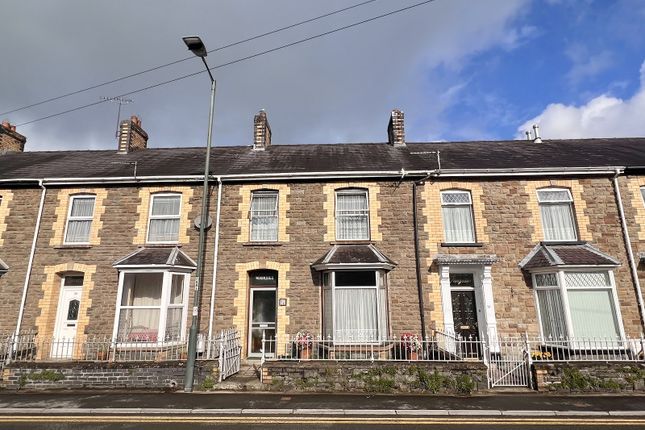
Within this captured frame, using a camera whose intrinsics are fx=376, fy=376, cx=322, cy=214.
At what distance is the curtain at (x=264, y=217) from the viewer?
534 inches

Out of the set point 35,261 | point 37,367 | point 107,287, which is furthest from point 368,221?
point 35,261

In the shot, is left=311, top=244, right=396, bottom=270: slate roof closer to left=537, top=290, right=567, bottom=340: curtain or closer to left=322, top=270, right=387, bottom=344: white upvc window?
left=322, top=270, right=387, bottom=344: white upvc window

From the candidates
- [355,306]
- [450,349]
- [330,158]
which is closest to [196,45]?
[330,158]

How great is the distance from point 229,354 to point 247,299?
2.57 metres

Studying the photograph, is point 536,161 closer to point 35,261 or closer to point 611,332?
point 611,332

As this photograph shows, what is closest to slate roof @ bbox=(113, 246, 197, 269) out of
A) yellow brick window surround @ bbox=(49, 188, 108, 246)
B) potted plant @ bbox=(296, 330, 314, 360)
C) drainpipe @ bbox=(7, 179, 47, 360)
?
yellow brick window surround @ bbox=(49, 188, 108, 246)

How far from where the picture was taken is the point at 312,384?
30.5ft

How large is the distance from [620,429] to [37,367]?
12997mm

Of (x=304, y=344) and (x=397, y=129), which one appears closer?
(x=304, y=344)

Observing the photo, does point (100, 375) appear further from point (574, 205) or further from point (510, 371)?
point (574, 205)

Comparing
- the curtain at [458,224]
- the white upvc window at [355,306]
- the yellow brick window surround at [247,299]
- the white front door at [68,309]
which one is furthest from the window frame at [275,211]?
the white front door at [68,309]

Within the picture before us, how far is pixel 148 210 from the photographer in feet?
45.4

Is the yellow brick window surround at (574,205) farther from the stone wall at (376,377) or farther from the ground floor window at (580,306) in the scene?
the stone wall at (376,377)

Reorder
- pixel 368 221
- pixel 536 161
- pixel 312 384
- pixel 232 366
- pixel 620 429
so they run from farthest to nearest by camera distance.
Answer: pixel 536 161
pixel 368 221
pixel 232 366
pixel 312 384
pixel 620 429
